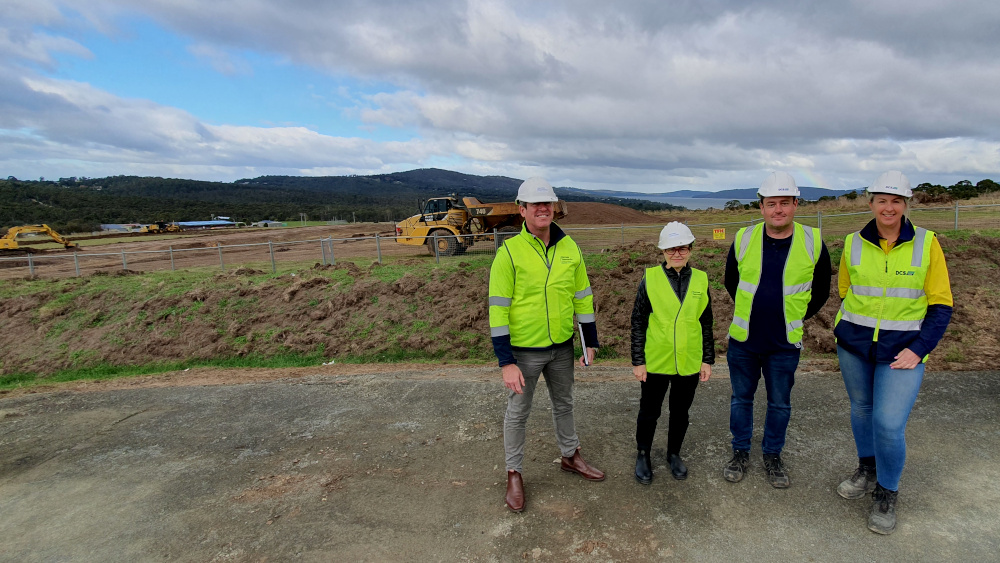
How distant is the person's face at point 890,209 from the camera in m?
2.90

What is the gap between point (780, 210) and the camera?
10.4ft

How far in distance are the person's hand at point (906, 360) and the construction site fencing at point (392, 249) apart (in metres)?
8.32

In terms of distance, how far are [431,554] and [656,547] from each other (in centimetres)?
129

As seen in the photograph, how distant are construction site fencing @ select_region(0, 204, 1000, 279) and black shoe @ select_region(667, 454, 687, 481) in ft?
26.7

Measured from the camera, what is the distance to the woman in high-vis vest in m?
2.90

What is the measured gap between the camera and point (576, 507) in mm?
3354

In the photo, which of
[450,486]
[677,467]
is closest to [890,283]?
[677,467]

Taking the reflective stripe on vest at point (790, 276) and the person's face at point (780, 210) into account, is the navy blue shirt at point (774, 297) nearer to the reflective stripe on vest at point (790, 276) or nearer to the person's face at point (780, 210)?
the reflective stripe on vest at point (790, 276)

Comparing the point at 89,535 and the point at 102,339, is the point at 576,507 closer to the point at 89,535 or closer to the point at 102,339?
the point at 89,535

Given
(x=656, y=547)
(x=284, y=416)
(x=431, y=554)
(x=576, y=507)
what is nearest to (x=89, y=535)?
(x=284, y=416)

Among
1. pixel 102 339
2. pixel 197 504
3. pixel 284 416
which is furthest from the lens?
pixel 102 339

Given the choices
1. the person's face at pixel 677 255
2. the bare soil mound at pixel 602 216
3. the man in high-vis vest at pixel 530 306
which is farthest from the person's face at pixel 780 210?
the bare soil mound at pixel 602 216

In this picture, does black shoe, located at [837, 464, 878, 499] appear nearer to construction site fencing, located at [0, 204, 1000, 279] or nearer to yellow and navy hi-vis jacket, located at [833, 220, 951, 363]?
yellow and navy hi-vis jacket, located at [833, 220, 951, 363]

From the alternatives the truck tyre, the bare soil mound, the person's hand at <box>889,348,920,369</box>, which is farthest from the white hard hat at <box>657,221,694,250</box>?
A: the bare soil mound
